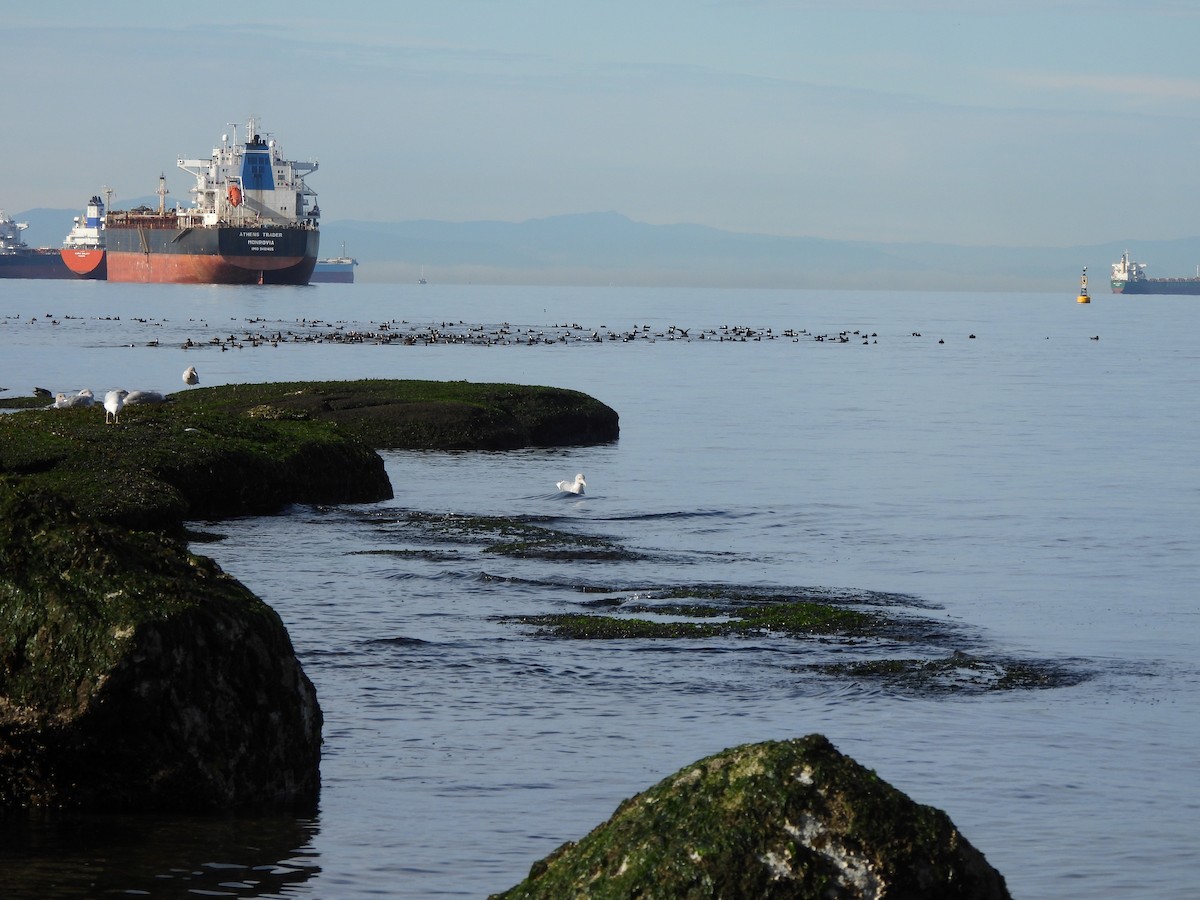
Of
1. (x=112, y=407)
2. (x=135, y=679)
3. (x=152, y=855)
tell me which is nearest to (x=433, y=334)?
(x=112, y=407)

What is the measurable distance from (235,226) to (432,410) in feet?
468

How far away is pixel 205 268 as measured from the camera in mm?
174000

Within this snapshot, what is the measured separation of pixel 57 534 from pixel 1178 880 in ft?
22.0

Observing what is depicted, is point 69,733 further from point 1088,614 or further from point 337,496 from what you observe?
point 337,496

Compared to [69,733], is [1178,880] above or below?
below

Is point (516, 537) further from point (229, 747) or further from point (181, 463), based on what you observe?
point (229, 747)

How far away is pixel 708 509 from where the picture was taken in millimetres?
25766

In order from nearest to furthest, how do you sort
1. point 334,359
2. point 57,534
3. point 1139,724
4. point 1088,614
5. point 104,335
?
point 57,534, point 1139,724, point 1088,614, point 334,359, point 104,335

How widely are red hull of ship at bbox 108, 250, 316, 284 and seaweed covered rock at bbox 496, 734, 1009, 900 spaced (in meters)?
170

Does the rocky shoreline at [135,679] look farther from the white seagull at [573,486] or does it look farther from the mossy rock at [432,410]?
the mossy rock at [432,410]

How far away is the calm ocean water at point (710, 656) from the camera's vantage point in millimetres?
9344

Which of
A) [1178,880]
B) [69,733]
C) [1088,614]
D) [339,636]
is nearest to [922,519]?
[1088,614]

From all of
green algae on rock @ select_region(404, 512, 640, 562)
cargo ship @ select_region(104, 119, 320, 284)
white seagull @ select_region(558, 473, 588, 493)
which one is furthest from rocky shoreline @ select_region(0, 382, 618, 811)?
cargo ship @ select_region(104, 119, 320, 284)

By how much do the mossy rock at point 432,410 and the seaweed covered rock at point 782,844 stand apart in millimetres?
23956
